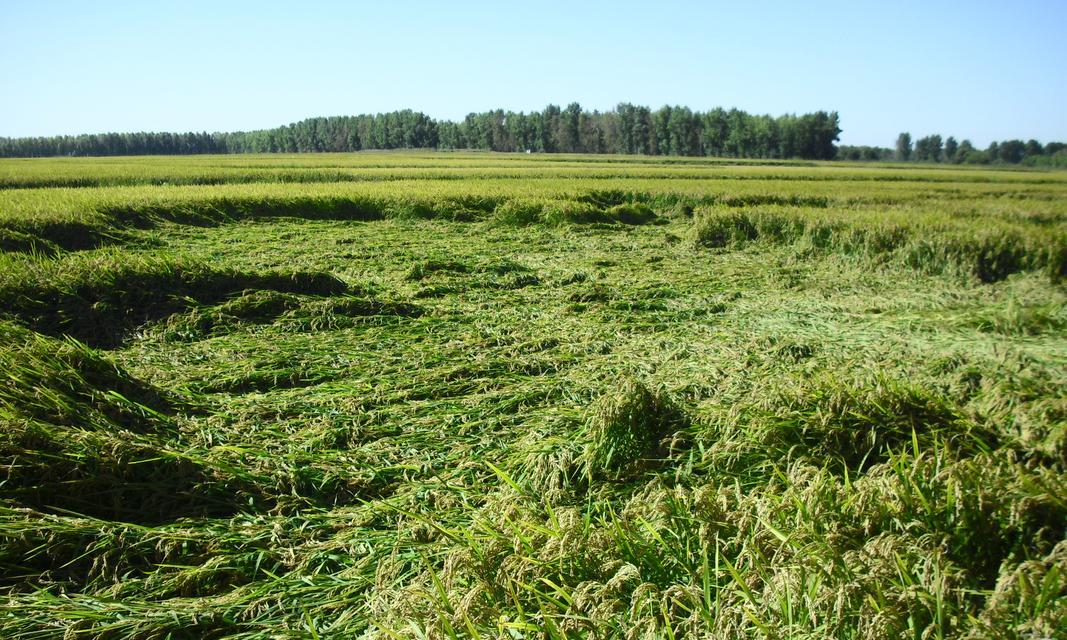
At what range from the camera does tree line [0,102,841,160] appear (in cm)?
8519

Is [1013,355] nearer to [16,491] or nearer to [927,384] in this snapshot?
[927,384]

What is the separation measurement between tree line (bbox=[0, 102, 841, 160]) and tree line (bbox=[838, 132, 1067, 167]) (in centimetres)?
1062

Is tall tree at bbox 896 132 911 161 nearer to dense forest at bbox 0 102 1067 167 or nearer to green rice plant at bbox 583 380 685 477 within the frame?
dense forest at bbox 0 102 1067 167

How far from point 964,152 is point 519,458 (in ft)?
319

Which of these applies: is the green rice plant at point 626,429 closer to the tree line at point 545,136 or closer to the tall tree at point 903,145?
the tree line at point 545,136

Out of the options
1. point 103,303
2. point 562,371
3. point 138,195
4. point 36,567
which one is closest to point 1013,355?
point 562,371

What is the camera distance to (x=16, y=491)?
242 cm

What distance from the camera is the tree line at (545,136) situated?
85188 mm

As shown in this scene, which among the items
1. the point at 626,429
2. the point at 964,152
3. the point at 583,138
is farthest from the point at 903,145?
the point at 626,429

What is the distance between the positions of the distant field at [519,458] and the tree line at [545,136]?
88.7 m

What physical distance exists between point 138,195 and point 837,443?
16.1 m

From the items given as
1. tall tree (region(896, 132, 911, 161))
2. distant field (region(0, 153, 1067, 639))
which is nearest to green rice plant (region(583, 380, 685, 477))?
distant field (region(0, 153, 1067, 639))

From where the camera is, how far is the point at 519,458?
3.02 meters

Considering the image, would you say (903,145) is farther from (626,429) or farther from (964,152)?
(626,429)
